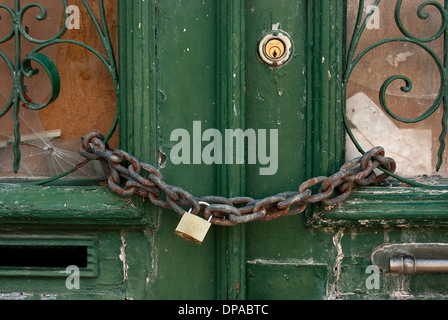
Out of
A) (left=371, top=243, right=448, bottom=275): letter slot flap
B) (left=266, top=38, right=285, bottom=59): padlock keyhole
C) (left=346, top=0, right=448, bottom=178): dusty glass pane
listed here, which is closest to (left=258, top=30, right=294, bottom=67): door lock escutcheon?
(left=266, top=38, right=285, bottom=59): padlock keyhole

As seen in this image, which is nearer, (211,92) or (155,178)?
(155,178)

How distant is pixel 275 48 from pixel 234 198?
412 mm

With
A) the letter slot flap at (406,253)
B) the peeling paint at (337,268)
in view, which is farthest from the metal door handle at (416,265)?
the peeling paint at (337,268)

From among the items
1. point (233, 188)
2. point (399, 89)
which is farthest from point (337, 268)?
point (399, 89)

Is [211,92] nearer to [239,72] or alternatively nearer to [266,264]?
[239,72]

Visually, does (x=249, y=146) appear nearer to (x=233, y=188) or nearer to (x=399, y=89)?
(x=233, y=188)

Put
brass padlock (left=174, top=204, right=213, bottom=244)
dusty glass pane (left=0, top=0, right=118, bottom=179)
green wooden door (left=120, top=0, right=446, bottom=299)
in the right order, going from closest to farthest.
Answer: brass padlock (left=174, top=204, right=213, bottom=244) → green wooden door (left=120, top=0, right=446, bottom=299) → dusty glass pane (left=0, top=0, right=118, bottom=179)

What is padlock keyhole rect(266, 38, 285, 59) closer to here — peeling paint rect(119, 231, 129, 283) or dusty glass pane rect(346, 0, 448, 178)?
dusty glass pane rect(346, 0, 448, 178)

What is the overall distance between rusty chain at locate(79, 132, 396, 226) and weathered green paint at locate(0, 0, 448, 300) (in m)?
0.06

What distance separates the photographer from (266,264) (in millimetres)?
1218

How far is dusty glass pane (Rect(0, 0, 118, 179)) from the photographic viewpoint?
126cm

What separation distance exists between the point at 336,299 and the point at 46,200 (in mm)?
807
